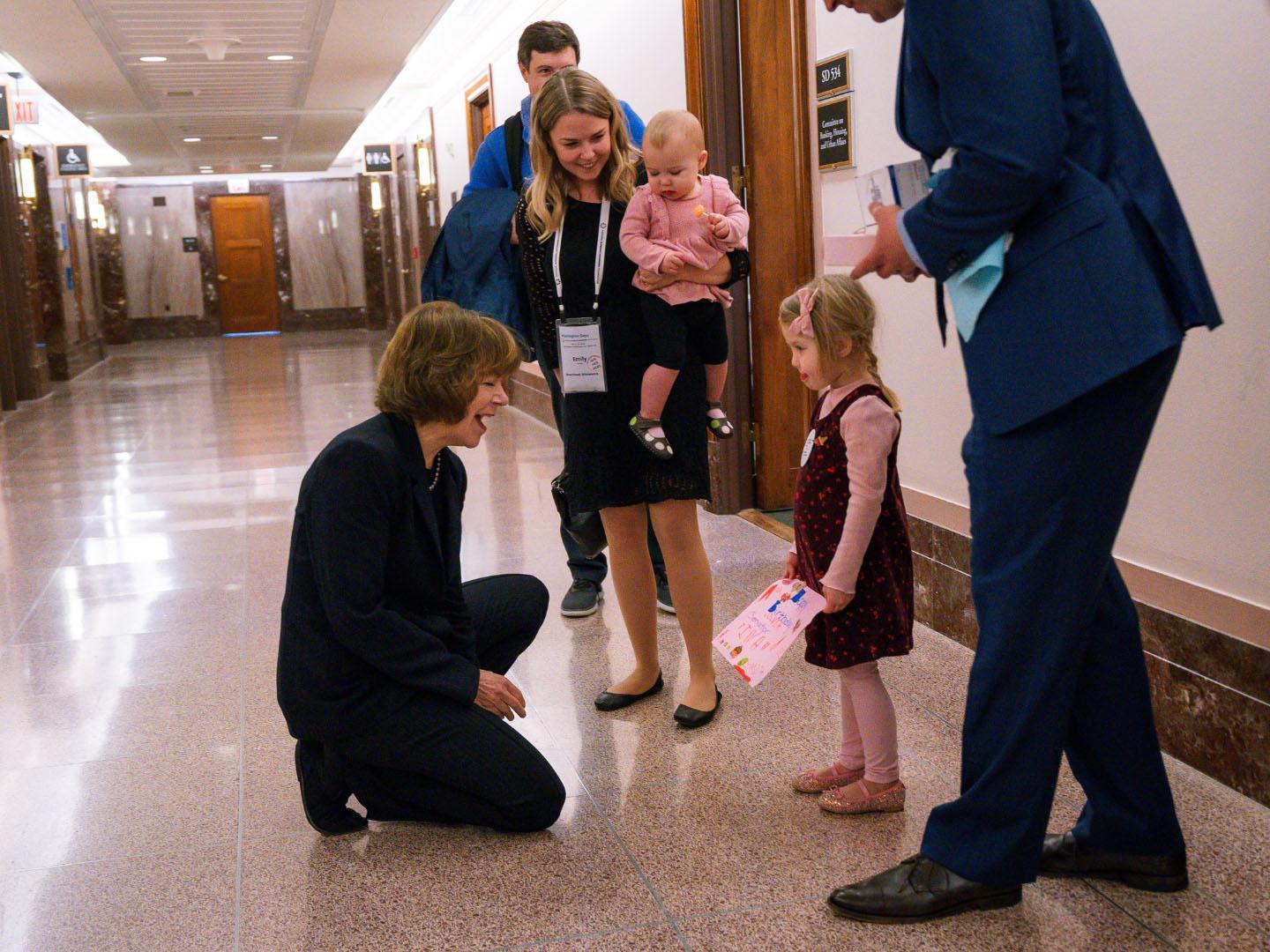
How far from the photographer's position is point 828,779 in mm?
2477

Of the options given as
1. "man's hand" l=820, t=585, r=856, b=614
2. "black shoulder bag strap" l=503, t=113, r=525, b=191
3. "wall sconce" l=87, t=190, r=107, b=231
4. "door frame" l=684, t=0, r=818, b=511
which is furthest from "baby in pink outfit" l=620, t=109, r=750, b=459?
"wall sconce" l=87, t=190, r=107, b=231

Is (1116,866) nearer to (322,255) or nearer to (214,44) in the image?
(214,44)

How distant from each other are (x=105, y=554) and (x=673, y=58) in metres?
3.24

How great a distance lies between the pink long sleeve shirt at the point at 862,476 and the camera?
86.4 inches

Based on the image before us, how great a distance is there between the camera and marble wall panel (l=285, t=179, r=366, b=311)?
83.0 ft

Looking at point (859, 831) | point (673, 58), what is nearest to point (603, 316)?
point (859, 831)

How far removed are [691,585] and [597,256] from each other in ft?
2.64

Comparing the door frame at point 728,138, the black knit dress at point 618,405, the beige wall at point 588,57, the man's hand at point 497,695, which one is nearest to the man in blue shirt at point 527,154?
the black knit dress at point 618,405

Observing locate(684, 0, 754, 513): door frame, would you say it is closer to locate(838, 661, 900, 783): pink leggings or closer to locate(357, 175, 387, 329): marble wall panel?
locate(838, 661, 900, 783): pink leggings

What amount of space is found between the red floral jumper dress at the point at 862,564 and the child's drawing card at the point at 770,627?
0.07 metres

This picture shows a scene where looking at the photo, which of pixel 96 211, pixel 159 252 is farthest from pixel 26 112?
pixel 159 252

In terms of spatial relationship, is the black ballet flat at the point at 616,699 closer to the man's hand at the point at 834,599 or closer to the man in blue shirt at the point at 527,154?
the man in blue shirt at the point at 527,154

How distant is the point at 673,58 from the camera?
548 centimetres

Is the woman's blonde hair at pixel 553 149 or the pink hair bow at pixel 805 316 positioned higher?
the woman's blonde hair at pixel 553 149
